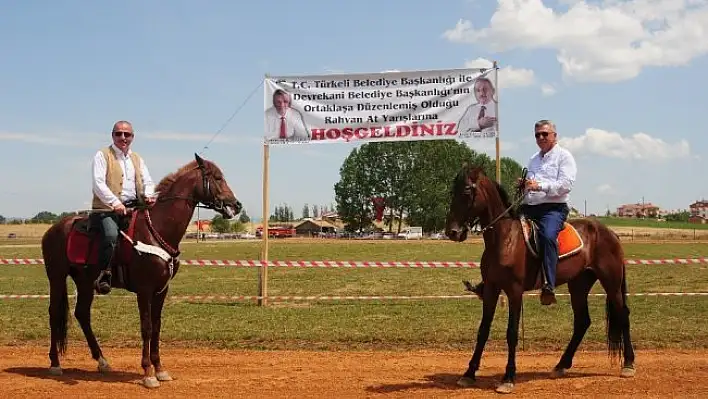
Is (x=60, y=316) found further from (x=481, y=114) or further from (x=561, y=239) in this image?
(x=481, y=114)

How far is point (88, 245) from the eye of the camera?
809cm

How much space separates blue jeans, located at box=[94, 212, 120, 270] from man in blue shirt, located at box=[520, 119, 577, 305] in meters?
4.94

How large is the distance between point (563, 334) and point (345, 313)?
16.0 feet

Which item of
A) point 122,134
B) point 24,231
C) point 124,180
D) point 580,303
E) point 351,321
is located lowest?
point 24,231

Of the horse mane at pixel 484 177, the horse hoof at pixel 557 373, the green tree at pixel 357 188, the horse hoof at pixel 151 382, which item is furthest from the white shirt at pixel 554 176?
the green tree at pixel 357 188

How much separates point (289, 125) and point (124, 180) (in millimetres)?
7172

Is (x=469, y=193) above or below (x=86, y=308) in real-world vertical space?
above

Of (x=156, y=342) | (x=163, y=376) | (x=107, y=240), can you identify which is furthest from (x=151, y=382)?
(x=107, y=240)

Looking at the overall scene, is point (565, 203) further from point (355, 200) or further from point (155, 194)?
point (355, 200)

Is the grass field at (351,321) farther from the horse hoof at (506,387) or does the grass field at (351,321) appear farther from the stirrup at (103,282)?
the stirrup at (103,282)

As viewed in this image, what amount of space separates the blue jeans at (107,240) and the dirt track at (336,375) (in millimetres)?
1451

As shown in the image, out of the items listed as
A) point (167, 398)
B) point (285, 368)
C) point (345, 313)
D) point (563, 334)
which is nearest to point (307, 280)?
point (345, 313)

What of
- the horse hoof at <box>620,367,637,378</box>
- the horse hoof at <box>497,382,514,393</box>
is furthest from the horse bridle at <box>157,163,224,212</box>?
the horse hoof at <box>620,367,637,378</box>

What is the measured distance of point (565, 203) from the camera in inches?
317
